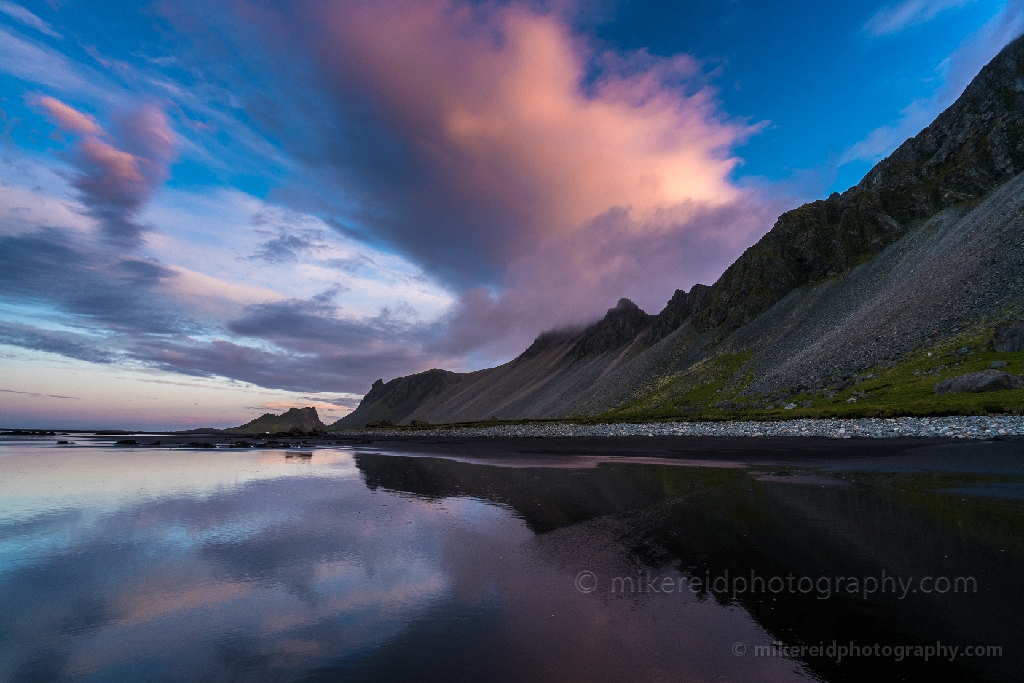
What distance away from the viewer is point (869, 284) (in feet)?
371

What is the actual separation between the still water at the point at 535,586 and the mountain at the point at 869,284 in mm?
68083

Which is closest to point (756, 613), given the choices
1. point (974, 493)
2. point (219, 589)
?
point (219, 589)

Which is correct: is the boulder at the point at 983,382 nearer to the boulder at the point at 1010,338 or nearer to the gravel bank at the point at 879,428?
the boulder at the point at 1010,338

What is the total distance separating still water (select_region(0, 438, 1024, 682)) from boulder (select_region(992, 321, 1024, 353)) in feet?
169

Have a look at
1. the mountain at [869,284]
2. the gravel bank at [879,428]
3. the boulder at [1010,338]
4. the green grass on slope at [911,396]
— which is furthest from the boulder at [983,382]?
the gravel bank at [879,428]

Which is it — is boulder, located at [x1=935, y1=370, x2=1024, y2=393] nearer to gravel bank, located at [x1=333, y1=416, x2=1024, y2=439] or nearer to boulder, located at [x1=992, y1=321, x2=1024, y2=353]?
boulder, located at [x1=992, y1=321, x2=1024, y2=353]

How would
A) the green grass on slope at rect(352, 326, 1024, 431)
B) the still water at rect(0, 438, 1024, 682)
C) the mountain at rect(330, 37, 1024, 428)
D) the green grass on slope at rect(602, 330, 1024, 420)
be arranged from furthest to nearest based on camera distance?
the mountain at rect(330, 37, 1024, 428) → the green grass on slope at rect(352, 326, 1024, 431) → the green grass on slope at rect(602, 330, 1024, 420) → the still water at rect(0, 438, 1024, 682)

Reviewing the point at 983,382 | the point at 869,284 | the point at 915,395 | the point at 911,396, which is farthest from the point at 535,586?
the point at 869,284

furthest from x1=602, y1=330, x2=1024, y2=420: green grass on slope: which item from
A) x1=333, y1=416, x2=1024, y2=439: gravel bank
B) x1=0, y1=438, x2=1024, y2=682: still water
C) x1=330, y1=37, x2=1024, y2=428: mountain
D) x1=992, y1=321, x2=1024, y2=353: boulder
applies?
x1=0, y1=438, x2=1024, y2=682: still water

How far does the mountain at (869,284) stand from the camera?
75812 mm

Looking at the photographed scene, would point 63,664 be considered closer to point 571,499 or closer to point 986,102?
point 571,499

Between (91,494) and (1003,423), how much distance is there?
62725mm

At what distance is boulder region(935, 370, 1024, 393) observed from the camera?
1907 inches

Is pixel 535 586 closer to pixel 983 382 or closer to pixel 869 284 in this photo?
pixel 983 382
